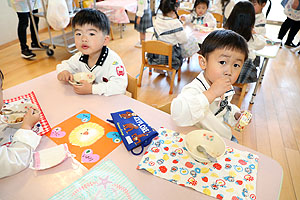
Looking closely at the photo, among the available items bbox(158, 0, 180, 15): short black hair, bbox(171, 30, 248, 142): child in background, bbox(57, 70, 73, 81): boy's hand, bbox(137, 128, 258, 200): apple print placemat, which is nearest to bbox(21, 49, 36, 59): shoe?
bbox(158, 0, 180, 15): short black hair

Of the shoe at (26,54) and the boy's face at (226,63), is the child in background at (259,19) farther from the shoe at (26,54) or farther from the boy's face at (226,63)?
the shoe at (26,54)

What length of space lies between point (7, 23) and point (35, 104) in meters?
3.63

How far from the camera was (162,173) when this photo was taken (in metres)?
0.69

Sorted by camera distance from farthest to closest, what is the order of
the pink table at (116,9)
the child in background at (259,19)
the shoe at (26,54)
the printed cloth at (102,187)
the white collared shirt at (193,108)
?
the pink table at (116,9) → the shoe at (26,54) → the child in background at (259,19) → the white collared shirt at (193,108) → the printed cloth at (102,187)

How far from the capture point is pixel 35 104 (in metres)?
1.01

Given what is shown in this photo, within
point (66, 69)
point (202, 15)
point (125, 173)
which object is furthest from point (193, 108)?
point (202, 15)

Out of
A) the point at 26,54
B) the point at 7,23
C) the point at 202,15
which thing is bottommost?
the point at 26,54

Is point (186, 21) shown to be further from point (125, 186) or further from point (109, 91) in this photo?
point (125, 186)

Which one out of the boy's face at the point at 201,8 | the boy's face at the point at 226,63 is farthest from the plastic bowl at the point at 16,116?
the boy's face at the point at 201,8

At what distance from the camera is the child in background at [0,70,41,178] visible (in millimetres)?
668

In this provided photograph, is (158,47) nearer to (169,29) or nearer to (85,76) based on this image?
(169,29)

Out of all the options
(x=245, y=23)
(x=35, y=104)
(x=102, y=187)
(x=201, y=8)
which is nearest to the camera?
(x=102, y=187)

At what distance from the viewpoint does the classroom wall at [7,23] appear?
11.7 feet

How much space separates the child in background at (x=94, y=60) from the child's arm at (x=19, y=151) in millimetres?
379
